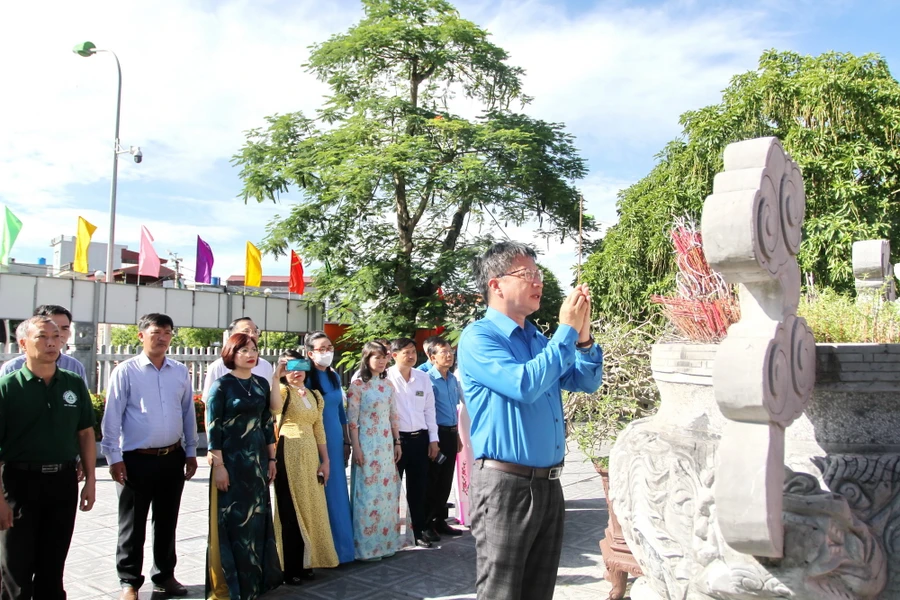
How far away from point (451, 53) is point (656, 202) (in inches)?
251

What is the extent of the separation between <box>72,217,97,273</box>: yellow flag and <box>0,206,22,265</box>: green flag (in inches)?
52.3

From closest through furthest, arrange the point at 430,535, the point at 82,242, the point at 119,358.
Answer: the point at 430,535 < the point at 119,358 < the point at 82,242

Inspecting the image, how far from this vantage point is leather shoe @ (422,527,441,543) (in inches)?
213

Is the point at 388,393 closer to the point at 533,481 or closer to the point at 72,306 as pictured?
the point at 533,481

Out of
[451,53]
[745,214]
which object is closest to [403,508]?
[745,214]

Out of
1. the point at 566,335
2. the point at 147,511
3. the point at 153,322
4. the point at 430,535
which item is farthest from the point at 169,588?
the point at 566,335

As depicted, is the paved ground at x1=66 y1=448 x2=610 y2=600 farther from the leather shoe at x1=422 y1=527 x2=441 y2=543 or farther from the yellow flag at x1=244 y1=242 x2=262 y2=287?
the yellow flag at x1=244 y1=242 x2=262 y2=287

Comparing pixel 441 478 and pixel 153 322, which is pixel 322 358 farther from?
pixel 441 478

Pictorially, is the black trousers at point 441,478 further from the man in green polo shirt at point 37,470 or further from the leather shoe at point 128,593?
the man in green polo shirt at point 37,470

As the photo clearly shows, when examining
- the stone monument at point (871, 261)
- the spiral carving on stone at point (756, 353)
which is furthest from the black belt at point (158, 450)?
the stone monument at point (871, 261)

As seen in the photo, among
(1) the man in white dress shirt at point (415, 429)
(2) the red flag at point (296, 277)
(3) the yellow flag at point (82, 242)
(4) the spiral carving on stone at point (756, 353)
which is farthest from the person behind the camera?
(2) the red flag at point (296, 277)

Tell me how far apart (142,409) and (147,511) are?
61 cm

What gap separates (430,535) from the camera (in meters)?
5.42

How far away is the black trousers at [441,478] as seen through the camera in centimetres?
562
